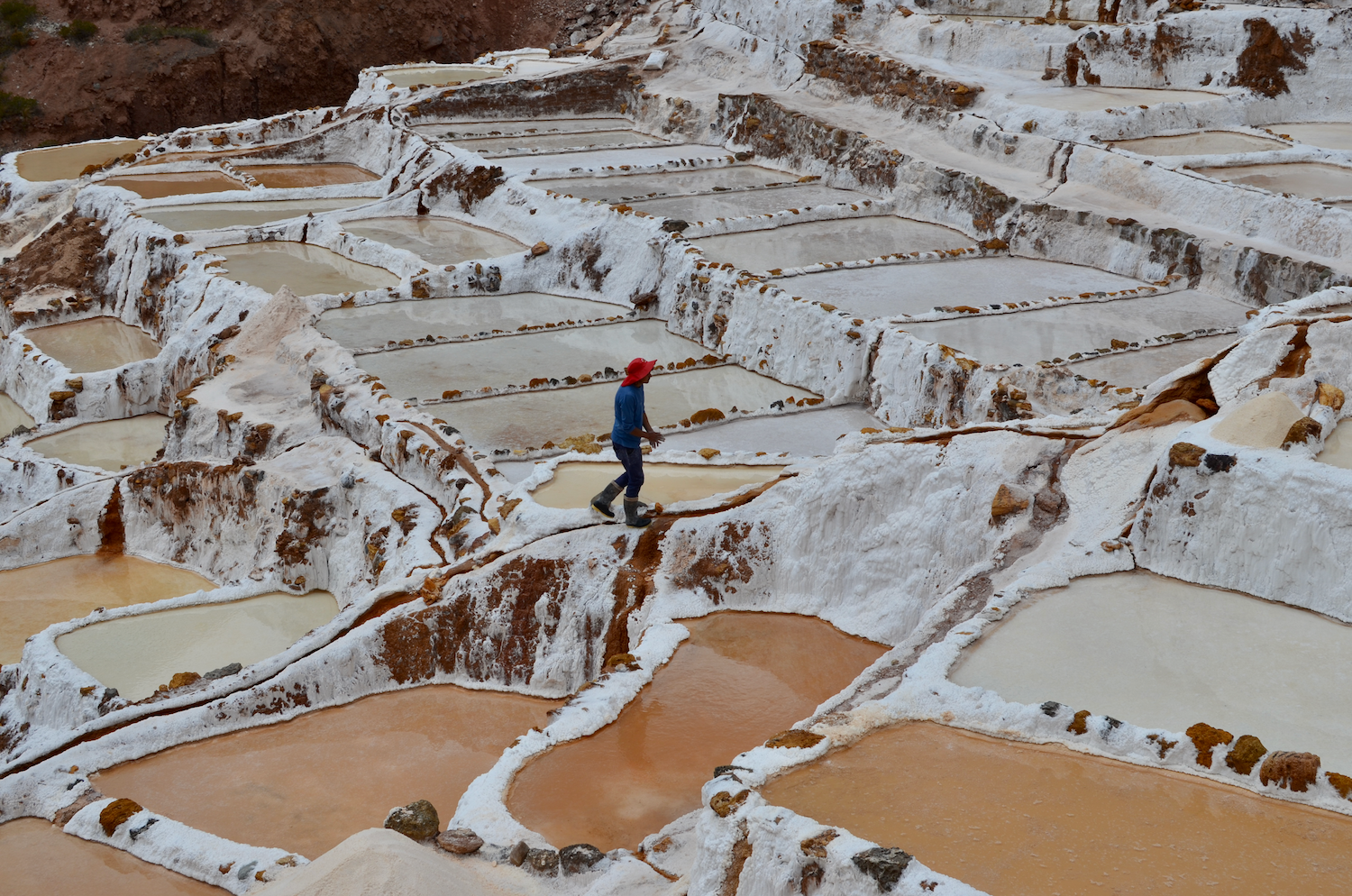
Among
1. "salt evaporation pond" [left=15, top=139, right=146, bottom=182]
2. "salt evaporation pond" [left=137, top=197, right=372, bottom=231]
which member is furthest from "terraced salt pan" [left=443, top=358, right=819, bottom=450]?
"salt evaporation pond" [left=15, top=139, right=146, bottom=182]

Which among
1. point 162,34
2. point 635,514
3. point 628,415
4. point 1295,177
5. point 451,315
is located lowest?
point 451,315

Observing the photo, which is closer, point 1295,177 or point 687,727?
point 687,727

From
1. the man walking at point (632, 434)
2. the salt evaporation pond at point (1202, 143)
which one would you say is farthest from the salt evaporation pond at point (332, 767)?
the salt evaporation pond at point (1202, 143)

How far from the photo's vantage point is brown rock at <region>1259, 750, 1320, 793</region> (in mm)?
5465

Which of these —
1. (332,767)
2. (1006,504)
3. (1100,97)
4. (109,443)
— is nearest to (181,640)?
(332,767)

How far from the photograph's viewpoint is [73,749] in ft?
27.1

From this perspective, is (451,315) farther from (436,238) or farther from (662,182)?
(662,182)

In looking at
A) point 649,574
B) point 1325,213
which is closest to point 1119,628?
point 649,574

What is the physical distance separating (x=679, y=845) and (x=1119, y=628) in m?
2.53

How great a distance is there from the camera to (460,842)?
6496 mm

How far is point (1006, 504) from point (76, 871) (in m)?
5.77

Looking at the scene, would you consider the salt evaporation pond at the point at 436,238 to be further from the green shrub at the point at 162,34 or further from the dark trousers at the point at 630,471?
the green shrub at the point at 162,34

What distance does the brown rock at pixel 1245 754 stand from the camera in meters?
5.62

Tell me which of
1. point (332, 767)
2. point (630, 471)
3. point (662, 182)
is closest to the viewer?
point (332, 767)
